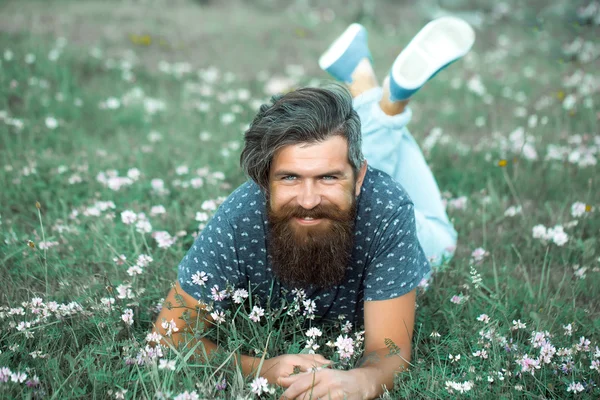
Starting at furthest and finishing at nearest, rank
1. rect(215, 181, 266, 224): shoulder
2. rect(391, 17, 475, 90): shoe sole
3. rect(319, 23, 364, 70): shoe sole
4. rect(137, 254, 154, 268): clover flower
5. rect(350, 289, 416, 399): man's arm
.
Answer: rect(319, 23, 364, 70): shoe sole < rect(391, 17, 475, 90): shoe sole < rect(137, 254, 154, 268): clover flower < rect(215, 181, 266, 224): shoulder < rect(350, 289, 416, 399): man's arm

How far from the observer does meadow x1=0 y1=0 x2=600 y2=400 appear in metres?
2.66

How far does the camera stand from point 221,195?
4402 millimetres

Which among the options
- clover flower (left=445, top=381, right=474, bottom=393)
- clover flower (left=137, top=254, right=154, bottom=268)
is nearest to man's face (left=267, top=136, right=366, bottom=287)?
clover flower (left=445, top=381, right=474, bottom=393)

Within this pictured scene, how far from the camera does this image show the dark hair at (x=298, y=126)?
8.71 ft

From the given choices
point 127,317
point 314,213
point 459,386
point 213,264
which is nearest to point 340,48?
point 314,213

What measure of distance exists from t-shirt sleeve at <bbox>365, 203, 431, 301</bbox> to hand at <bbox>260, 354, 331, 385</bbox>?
1.34 feet

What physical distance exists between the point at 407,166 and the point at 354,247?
124 cm

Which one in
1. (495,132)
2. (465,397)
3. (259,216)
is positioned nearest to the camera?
(465,397)

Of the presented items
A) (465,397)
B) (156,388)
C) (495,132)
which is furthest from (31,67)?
(465,397)

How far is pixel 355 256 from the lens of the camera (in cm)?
288

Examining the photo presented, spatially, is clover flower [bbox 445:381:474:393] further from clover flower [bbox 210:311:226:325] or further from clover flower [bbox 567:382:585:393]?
clover flower [bbox 210:311:226:325]

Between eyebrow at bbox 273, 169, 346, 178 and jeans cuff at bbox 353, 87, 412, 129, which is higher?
jeans cuff at bbox 353, 87, 412, 129

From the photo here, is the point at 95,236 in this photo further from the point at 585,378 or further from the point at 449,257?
the point at 585,378

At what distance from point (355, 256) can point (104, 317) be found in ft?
3.96
